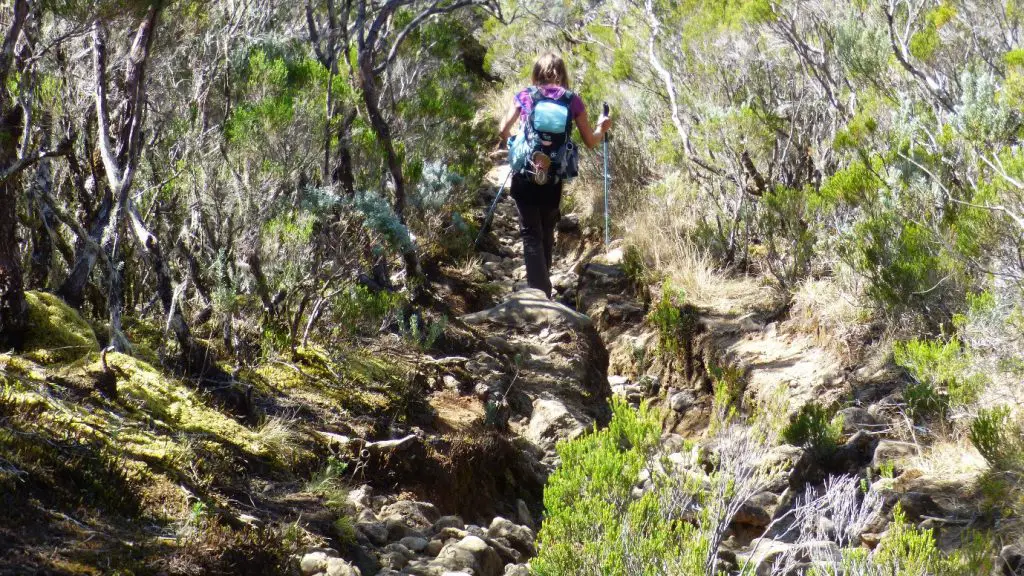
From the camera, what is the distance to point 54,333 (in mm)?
3379

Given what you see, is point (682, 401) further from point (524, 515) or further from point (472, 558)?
point (472, 558)

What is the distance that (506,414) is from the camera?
5375 millimetres

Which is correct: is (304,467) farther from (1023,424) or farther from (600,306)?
(600,306)

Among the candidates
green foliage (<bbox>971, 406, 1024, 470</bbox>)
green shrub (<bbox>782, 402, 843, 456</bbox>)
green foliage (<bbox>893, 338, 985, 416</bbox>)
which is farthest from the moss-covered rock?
green foliage (<bbox>893, 338, 985, 416</bbox>)

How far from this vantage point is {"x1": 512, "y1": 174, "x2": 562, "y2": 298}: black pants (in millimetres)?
6973

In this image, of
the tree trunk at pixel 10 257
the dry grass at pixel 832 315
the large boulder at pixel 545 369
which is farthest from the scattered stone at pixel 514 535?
the dry grass at pixel 832 315

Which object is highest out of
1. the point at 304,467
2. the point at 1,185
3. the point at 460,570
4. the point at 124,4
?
the point at 124,4

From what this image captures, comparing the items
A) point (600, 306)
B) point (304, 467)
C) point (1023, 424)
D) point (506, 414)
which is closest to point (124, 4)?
point (304, 467)

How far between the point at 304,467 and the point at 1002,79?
581cm

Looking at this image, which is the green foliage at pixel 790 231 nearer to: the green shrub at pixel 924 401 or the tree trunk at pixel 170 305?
the green shrub at pixel 924 401

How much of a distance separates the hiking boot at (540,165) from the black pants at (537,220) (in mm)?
252

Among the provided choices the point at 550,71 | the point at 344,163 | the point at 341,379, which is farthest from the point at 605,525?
the point at 550,71

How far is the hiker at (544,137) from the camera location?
6.61 metres

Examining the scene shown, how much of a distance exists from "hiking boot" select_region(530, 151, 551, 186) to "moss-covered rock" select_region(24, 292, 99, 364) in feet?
12.2
